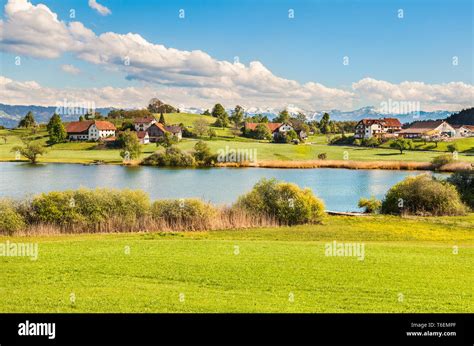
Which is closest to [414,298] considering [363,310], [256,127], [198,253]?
[363,310]

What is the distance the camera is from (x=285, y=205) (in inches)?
1234

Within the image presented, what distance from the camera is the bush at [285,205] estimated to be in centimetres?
3123

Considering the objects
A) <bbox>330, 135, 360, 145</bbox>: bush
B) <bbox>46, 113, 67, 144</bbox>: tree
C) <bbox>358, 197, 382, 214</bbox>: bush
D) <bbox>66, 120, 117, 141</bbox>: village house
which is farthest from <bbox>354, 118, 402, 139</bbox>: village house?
<bbox>358, 197, 382, 214</bbox>: bush

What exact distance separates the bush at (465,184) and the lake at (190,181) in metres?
8.14

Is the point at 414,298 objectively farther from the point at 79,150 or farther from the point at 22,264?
the point at 79,150

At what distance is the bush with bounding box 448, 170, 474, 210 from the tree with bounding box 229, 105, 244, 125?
110071 mm

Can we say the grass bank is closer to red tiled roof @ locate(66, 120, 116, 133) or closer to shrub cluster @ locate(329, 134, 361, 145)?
red tiled roof @ locate(66, 120, 116, 133)

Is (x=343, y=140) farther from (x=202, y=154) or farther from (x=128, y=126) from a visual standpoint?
(x=128, y=126)

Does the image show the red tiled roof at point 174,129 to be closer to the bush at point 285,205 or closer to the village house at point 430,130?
the village house at point 430,130

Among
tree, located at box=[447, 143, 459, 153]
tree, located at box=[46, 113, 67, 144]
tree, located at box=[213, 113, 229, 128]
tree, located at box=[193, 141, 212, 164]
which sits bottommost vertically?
tree, located at box=[193, 141, 212, 164]

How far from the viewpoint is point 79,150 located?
110 metres

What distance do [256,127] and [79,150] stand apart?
4682 centimetres

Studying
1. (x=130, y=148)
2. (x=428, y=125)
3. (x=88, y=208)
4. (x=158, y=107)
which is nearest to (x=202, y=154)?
(x=130, y=148)

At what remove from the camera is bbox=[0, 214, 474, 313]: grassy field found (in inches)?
494
